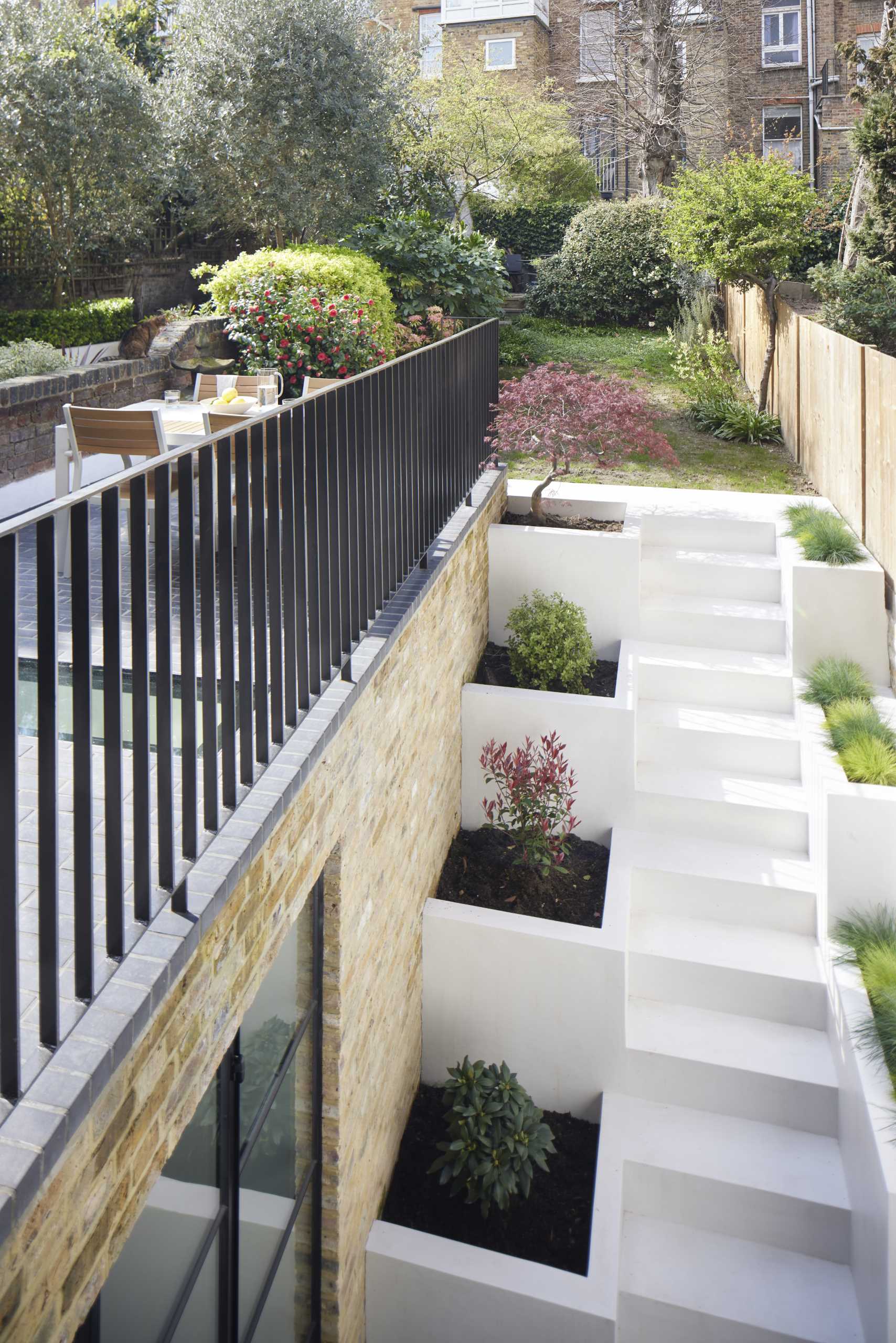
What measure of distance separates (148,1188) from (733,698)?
5.87 m

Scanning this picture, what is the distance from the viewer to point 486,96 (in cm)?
1962

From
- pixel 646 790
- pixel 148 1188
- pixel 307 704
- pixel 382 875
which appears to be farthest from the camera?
pixel 646 790

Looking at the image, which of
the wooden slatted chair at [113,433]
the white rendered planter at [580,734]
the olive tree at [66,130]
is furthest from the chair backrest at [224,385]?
the olive tree at [66,130]

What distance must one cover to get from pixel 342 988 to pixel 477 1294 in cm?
178

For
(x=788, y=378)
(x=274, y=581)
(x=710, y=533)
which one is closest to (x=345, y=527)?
(x=274, y=581)

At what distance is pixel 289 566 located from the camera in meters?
3.54

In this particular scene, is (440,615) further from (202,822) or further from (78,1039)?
(78,1039)

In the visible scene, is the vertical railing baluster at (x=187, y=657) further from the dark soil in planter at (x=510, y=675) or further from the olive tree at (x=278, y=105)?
the olive tree at (x=278, y=105)

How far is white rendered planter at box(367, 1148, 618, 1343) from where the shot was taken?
4.70 metres

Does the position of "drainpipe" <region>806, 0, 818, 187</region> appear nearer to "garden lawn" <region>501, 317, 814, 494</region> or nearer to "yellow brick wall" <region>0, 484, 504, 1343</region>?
"garden lawn" <region>501, 317, 814, 494</region>

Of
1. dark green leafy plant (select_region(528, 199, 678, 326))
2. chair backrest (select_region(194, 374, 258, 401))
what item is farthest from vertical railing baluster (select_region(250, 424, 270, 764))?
dark green leafy plant (select_region(528, 199, 678, 326))

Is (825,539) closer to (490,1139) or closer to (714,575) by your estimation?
(714,575)

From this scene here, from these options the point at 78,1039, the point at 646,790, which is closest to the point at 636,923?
the point at 646,790

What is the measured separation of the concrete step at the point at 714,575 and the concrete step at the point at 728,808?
181cm
